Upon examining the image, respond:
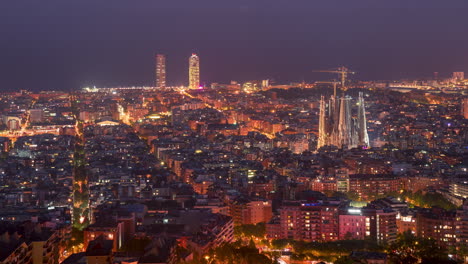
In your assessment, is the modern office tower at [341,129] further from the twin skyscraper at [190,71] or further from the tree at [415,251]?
the twin skyscraper at [190,71]

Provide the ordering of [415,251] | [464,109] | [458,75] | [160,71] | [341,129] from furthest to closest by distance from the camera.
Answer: [458,75]
[160,71]
[464,109]
[341,129]
[415,251]

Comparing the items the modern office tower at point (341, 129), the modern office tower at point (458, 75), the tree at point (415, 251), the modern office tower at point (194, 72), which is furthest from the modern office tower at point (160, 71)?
the tree at point (415, 251)

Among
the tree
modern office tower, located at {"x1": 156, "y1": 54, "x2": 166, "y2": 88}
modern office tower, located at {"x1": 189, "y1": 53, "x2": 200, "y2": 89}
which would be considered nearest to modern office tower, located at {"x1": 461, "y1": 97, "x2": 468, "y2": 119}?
the tree

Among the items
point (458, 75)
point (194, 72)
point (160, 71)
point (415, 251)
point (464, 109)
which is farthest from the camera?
point (458, 75)

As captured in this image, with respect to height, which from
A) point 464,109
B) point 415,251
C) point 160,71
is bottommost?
point 415,251

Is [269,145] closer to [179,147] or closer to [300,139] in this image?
[300,139]

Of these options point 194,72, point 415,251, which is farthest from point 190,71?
point 415,251

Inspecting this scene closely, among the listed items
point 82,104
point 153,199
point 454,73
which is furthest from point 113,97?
point 153,199

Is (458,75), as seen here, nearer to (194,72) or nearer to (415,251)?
(194,72)

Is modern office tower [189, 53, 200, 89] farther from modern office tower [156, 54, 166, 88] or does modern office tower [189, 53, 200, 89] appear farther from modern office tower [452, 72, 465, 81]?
modern office tower [452, 72, 465, 81]
